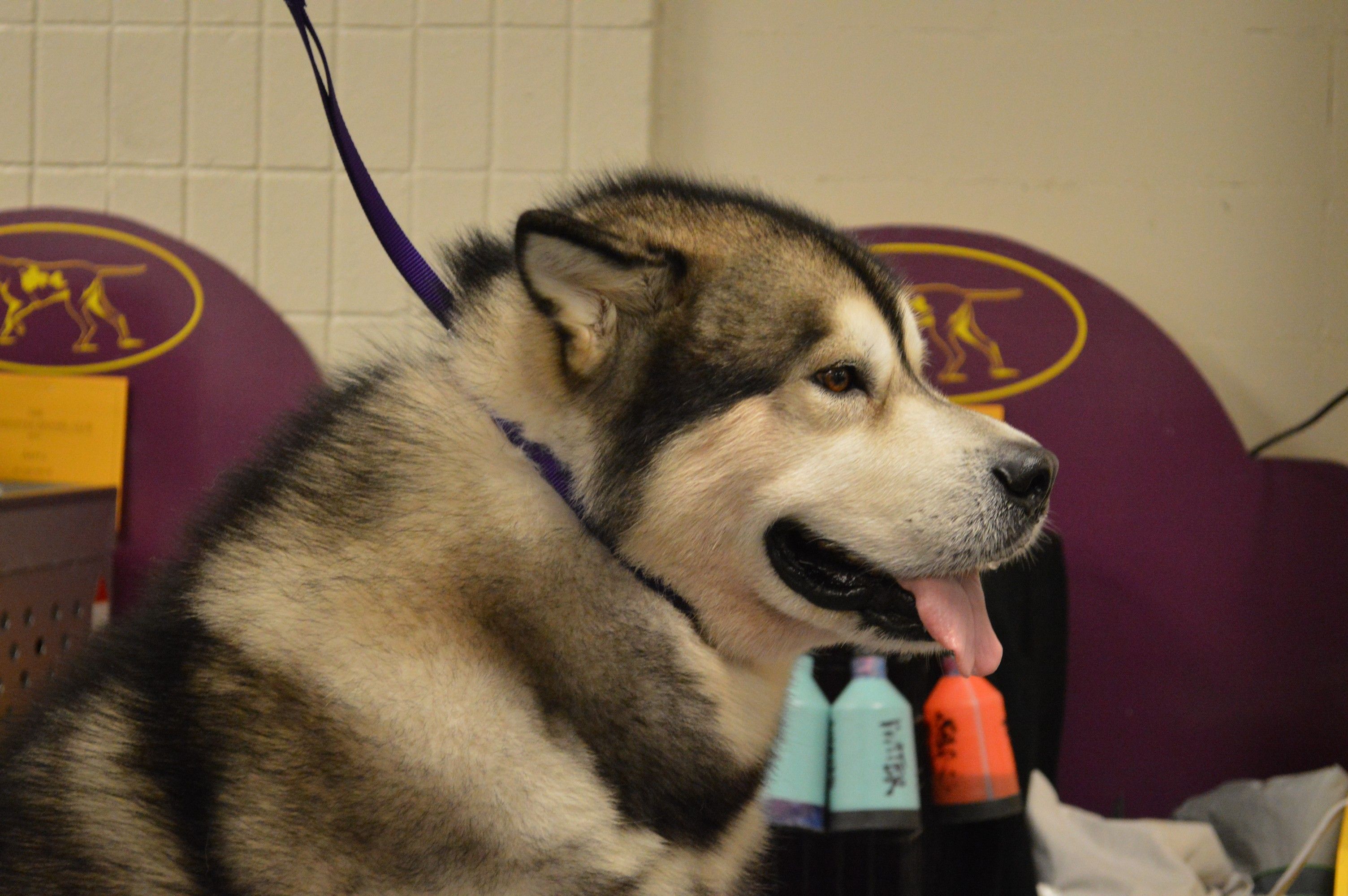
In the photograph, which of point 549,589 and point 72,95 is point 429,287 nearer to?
point 549,589

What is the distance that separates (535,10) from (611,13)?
18 centimetres

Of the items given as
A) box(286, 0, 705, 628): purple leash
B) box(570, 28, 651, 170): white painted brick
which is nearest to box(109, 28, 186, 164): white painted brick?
box(570, 28, 651, 170): white painted brick

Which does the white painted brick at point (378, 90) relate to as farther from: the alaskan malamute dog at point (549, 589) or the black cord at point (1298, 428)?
the black cord at point (1298, 428)

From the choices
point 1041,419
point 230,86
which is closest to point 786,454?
point 1041,419

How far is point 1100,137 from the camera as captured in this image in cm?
257

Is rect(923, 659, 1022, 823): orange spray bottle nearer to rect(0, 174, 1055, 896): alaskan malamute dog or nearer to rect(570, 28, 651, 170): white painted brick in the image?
rect(0, 174, 1055, 896): alaskan malamute dog

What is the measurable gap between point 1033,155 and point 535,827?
2209mm

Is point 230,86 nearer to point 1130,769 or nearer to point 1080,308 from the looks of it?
point 1080,308

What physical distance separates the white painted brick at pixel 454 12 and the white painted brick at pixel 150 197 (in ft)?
2.27

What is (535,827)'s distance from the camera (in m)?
0.92

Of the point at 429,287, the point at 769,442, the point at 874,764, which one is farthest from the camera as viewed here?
the point at 874,764

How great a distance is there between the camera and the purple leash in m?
1.01

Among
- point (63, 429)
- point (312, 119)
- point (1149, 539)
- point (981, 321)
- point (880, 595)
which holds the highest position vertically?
point (312, 119)

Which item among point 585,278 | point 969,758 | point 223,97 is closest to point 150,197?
point 223,97
